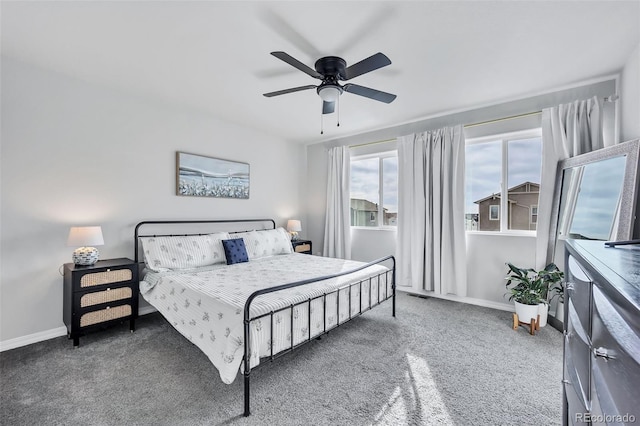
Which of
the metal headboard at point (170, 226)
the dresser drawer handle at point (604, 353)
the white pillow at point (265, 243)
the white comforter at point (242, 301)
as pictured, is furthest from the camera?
A: the white pillow at point (265, 243)

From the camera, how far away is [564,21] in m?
2.07

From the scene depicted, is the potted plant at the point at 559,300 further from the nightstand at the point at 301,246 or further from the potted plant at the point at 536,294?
the nightstand at the point at 301,246

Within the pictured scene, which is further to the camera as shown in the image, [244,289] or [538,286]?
[538,286]

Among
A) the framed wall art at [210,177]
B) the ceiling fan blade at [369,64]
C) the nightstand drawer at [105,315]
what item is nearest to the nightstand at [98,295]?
the nightstand drawer at [105,315]

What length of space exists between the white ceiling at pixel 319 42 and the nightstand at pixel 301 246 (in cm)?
247

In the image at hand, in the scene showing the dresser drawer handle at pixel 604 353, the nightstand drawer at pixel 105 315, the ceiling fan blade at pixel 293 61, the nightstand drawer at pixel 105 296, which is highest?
the ceiling fan blade at pixel 293 61

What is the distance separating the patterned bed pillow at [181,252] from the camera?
314 centimetres

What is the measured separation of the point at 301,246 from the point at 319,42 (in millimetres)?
3371

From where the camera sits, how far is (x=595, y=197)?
2715 mm

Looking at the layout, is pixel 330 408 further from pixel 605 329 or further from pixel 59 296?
pixel 59 296

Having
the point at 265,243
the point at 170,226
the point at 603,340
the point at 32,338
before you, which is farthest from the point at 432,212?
the point at 32,338

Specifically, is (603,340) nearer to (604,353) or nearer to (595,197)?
(604,353)

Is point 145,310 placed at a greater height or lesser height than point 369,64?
lesser

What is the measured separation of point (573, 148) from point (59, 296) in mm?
5682
